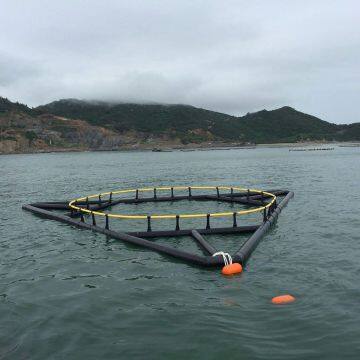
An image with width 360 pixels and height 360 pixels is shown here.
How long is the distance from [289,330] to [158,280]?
633 cm

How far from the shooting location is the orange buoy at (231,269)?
1642cm

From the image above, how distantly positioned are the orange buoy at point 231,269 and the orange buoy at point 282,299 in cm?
290

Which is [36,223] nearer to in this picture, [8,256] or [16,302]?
[8,256]

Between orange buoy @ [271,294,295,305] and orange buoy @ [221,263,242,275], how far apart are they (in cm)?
290

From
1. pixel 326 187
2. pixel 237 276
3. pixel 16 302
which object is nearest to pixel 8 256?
pixel 16 302

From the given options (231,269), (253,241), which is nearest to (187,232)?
(253,241)

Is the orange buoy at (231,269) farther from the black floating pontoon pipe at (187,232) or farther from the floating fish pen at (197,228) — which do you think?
the black floating pontoon pipe at (187,232)

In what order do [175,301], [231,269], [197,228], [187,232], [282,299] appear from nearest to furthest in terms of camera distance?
[282,299] < [175,301] < [231,269] < [187,232] < [197,228]

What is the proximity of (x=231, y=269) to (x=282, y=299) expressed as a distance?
10.7 feet

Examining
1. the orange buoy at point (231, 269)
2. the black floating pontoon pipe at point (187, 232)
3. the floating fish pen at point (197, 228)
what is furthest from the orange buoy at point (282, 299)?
the black floating pontoon pipe at point (187, 232)

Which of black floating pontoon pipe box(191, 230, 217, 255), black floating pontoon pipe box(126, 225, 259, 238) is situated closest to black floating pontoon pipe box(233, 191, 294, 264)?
black floating pontoon pipe box(126, 225, 259, 238)

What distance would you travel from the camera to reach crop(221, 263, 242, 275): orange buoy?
16422mm

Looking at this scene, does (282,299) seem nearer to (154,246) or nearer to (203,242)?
(203,242)

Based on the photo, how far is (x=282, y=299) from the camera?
44.4 ft
